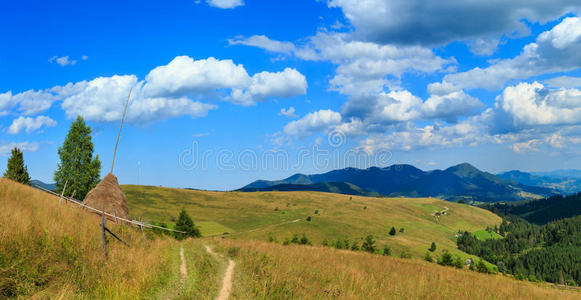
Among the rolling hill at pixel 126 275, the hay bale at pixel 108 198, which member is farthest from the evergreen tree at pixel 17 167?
the rolling hill at pixel 126 275

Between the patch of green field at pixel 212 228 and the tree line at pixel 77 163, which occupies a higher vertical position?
the tree line at pixel 77 163

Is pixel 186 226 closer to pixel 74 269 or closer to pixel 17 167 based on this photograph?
pixel 17 167

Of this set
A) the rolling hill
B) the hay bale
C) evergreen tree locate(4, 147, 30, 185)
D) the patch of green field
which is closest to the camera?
the rolling hill

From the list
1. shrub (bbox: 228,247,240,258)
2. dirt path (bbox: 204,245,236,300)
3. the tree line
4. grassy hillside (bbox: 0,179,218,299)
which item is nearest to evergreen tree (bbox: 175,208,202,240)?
the tree line

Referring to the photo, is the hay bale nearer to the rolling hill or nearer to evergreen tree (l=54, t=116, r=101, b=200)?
the rolling hill

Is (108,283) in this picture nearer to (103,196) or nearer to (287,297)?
(287,297)

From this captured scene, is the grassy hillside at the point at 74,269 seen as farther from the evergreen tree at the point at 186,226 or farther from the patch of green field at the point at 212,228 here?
the patch of green field at the point at 212,228

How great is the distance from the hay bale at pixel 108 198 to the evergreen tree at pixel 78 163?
27088mm

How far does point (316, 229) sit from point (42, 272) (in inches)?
6972

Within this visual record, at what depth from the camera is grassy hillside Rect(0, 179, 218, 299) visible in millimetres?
10195

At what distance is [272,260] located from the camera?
19781 mm

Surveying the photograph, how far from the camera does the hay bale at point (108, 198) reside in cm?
2848

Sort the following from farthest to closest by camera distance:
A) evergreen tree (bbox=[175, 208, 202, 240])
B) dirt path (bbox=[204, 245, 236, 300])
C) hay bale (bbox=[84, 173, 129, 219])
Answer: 1. evergreen tree (bbox=[175, 208, 202, 240])
2. hay bale (bbox=[84, 173, 129, 219])
3. dirt path (bbox=[204, 245, 236, 300])

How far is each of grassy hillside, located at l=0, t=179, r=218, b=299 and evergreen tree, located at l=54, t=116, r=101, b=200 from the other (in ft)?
145
